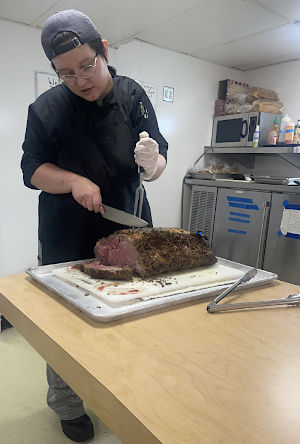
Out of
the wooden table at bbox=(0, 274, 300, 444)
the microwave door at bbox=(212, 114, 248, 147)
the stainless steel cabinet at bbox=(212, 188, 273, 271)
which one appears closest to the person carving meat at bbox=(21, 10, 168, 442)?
the wooden table at bbox=(0, 274, 300, 444)

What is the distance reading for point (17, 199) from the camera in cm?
190

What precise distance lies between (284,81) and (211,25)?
1.98ft

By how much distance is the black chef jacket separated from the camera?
107 centimetres

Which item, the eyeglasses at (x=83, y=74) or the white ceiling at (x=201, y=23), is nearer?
the eyeglasses at (x=83, y=74)

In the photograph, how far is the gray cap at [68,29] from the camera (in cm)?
90

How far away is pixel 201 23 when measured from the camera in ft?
5.61

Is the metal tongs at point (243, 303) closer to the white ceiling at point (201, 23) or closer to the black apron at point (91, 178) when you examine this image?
the black apron at point (91, 178)

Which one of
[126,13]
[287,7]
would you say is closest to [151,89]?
[126,13]

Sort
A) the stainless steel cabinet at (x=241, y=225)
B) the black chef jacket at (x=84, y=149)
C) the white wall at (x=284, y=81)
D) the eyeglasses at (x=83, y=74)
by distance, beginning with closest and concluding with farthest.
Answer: the eyeglasses at (x=83, y=74) → the black chef jacket at (x=84, y=149) → the white wall at (x=284, y=81) → the stainless steel cabinet at (x=241, y=225)

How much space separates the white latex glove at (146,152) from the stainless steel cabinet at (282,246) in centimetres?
136

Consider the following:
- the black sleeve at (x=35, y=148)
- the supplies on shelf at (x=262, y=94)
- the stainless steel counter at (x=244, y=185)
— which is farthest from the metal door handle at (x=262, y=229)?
the black sleeve at (x=35, y=148)

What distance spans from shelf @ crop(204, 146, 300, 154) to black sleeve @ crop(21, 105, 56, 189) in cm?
136

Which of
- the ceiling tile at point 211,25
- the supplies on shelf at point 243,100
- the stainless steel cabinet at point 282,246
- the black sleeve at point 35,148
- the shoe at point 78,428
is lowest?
the shoe at point 78,428

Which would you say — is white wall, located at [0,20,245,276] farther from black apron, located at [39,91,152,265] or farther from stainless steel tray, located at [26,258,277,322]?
stainless steel tray, located at [26,258,277,322]
